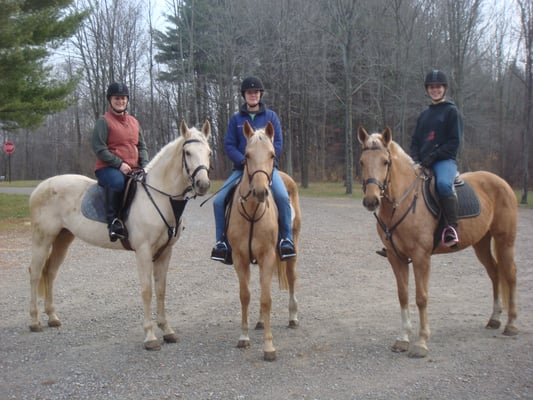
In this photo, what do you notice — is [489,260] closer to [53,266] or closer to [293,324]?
[293,324]

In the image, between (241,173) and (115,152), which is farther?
(115,152)

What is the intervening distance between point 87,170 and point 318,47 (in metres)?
25.3

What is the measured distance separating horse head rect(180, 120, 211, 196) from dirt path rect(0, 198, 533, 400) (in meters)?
1.85

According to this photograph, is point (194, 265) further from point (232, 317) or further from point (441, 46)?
point (441, 46)

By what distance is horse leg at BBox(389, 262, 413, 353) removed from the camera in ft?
16.3

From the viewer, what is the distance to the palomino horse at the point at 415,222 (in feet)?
15.8

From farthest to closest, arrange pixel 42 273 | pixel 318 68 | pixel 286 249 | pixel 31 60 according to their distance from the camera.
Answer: pixel 318 68
pixel 31 60
pixel 42 273
pixel 286 249

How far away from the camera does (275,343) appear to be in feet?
17.4

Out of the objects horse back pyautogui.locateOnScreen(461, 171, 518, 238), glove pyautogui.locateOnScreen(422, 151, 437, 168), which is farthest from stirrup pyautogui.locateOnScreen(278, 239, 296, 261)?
horse back pyautogui.locateOnScreen(461, 171, 518, 238)

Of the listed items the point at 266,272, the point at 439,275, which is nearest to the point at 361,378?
the point at 266,272

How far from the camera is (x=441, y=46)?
1146 inches

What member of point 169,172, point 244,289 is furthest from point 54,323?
point 244,289

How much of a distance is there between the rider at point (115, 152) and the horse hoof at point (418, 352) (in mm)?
3490

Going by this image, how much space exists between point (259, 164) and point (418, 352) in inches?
100
